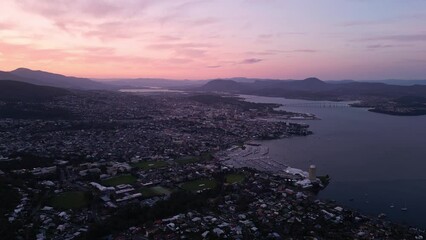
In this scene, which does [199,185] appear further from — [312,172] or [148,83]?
[148,83]

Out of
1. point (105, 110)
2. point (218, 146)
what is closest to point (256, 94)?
point (105, 110)

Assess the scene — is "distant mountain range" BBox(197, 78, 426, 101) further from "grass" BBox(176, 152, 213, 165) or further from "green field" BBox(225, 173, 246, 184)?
"green field" BBox(225, 173, 246, 184)

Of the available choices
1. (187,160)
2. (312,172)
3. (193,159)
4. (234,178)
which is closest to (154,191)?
(234,178)

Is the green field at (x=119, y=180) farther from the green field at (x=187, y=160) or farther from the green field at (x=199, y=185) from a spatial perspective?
the green field at (x=187, y=160)

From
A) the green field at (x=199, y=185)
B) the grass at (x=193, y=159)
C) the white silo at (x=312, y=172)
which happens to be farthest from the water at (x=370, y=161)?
the green field at (x=199, y=185)

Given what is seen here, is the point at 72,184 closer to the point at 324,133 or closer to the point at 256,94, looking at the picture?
the point at 324,133
